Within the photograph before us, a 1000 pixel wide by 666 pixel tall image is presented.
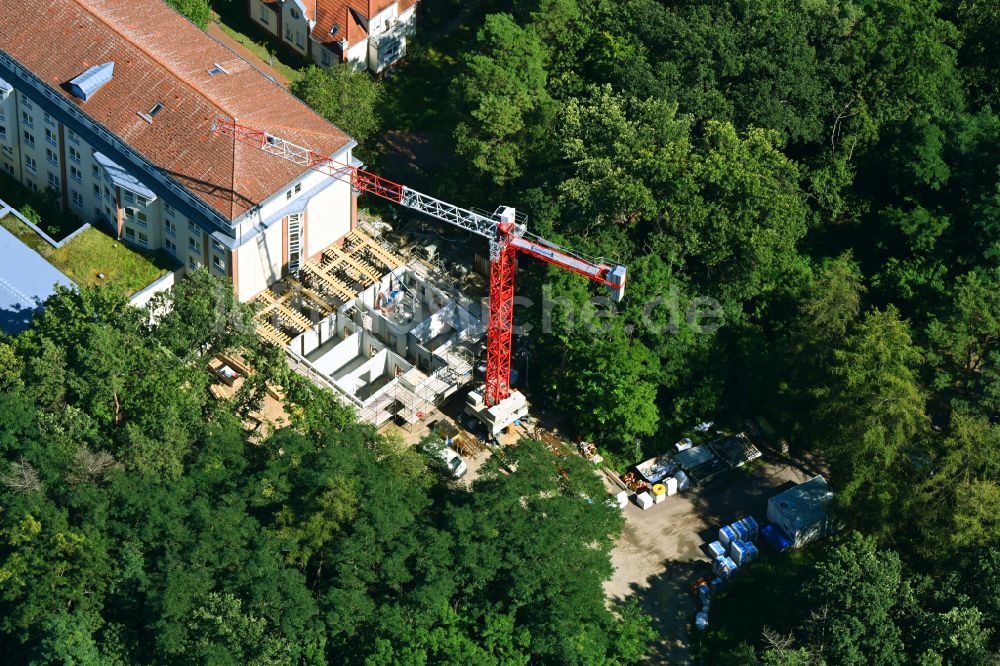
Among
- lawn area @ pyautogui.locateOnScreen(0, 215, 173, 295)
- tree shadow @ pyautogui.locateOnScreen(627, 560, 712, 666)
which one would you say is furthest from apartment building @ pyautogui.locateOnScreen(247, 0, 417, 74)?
tree shadow @ pyautogui.locateOnScreen(627, 560, 712, 666)

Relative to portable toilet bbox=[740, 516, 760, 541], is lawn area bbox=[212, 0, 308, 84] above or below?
above

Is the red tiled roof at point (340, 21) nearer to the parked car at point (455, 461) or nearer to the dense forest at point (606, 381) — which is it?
the dense forest at point (606, 381)

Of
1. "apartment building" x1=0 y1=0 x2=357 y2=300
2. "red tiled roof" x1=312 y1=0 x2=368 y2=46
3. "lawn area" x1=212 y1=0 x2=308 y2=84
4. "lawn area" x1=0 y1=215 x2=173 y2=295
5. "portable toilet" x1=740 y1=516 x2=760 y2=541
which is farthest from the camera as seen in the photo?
"lawn area" x1=212 y1=0 x2=308 y2=84

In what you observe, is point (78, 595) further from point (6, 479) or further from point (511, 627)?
point (511, 627)

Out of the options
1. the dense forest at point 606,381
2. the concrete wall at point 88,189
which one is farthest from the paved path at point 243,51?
the concrete wall at point 88,189

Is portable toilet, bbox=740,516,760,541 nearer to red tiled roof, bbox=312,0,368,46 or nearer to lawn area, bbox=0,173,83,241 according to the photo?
red tiled roof, bbox=312,0,368,46

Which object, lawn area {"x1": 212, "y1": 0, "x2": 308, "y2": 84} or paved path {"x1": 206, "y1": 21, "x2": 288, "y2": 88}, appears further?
lawn area {"x1": 212, "y1": 0, "x2": 308, "y2": 84}

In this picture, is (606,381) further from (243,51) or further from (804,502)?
(243,51)
